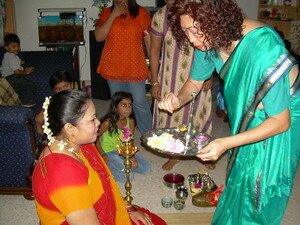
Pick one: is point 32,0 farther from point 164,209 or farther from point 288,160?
point 288,160

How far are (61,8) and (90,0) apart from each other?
0.43 meters

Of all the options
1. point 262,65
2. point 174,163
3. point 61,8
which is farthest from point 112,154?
point 61,8

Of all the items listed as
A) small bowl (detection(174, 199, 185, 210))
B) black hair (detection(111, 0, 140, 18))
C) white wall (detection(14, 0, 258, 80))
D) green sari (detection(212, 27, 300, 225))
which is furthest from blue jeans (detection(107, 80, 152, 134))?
white wall (detection(14, 0, 258, 80))

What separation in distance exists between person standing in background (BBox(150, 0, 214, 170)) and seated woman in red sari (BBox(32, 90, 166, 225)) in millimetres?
1383

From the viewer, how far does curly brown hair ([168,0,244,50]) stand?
52.0 inches

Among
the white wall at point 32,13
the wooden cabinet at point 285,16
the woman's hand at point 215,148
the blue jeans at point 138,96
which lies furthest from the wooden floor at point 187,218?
the wooden cabinet at point 285,16

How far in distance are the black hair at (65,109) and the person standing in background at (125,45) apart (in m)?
1.72

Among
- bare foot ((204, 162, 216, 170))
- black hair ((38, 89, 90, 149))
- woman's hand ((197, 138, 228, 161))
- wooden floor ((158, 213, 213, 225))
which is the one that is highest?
black hair ((38, 89, 90, 149))

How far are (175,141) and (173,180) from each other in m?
1.20

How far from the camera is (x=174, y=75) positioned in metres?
2.86

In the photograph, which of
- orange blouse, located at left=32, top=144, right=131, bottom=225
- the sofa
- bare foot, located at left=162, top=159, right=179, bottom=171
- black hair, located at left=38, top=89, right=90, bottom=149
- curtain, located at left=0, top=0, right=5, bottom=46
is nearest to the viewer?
orange blouse, located at left=32, top=144, right=131, bottom=225

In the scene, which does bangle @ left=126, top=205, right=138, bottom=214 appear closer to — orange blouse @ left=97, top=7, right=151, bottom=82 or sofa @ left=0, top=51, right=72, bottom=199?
sofa @ left=0, top=51, right=72, bottom=199

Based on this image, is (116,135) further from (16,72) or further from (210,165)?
(16,72)

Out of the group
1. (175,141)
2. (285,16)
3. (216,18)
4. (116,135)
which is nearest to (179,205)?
(116,135)
